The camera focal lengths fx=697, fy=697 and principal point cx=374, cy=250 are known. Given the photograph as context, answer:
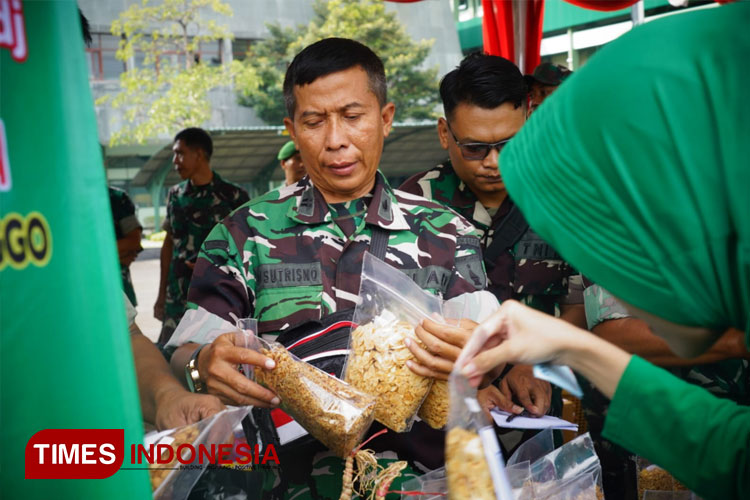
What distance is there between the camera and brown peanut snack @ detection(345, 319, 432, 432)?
143 centimetres

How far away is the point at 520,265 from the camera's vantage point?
247 centimetres

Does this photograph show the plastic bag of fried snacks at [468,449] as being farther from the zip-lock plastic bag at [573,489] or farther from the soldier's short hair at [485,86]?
the soldier's short hair at [485,86]

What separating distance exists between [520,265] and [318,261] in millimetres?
924

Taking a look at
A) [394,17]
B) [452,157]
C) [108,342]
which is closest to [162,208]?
[394,17]

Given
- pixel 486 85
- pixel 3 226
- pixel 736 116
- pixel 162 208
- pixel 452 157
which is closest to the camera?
pixel 3 226

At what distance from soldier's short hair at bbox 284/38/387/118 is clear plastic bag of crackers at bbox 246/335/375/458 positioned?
2.69 feet

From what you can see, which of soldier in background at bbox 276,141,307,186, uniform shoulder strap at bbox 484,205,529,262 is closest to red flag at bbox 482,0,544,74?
soldier in background at bbox 276,141,307,186

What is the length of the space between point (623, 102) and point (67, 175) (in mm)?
694

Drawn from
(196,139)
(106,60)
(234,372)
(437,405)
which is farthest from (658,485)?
(106,60)

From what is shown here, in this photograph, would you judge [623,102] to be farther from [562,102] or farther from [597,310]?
[597,310]

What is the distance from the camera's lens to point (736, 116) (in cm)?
88

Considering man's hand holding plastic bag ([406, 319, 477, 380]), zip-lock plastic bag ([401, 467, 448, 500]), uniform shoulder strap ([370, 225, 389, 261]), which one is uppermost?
uniform shoulder strap ([370, 225, 389, 261])

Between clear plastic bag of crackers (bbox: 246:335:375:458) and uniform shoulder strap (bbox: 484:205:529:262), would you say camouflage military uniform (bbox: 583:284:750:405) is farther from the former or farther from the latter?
clear plastic bag of crackers (bbox: 246:335:375:458)

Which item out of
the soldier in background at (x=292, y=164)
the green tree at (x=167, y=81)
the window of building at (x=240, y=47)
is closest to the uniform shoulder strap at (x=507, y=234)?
the soldier in background at (x=292, y=164)
